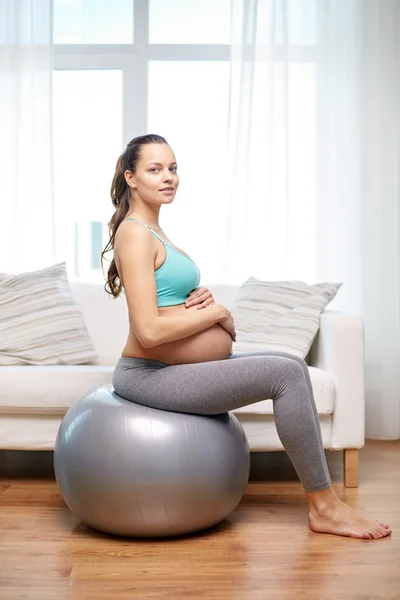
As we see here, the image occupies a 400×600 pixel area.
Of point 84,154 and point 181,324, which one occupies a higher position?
point 84,154

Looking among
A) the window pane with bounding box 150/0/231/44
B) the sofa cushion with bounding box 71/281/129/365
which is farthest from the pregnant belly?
the window pane with bounding box 150/0/231/44

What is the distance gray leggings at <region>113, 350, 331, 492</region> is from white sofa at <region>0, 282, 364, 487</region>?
0.64 meters

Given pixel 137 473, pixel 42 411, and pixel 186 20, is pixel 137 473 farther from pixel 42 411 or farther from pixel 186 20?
pixel 186 20

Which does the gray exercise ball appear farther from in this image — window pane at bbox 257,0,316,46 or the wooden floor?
window pane at bbox 257,0,316,46

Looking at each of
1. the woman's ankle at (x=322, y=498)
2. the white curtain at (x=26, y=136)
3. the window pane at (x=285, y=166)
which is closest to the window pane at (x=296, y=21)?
the window pane at (x=285, y=166)

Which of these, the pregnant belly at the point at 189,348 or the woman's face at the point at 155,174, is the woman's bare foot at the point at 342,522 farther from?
the woman's face at the point at 155,174

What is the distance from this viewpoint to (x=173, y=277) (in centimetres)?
243

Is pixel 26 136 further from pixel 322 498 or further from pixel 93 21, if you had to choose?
pixel 322 498

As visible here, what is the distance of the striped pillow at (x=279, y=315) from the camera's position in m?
3.35

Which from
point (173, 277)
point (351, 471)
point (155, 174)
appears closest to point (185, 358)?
point (173, 277)

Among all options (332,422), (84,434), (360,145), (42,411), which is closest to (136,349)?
(84,434)

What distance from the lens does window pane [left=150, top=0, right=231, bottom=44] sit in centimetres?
433

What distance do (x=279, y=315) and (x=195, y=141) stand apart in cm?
130

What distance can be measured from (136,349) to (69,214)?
2034mm
